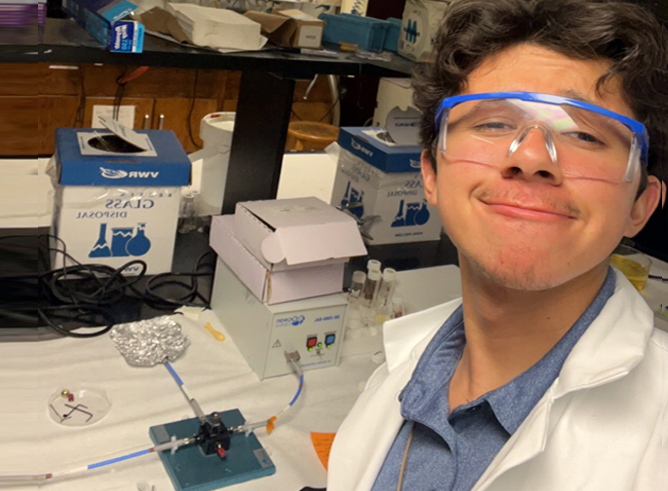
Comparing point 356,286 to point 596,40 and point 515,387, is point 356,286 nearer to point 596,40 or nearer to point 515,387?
point 515,387

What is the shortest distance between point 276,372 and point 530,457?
1.06 meters

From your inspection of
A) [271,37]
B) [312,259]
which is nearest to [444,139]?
[312,259]

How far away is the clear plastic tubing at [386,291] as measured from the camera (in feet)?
7.24

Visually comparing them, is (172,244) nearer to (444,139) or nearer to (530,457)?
(444,139)

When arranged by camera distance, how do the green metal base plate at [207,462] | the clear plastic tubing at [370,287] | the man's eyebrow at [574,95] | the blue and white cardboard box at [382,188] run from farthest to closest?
the blue and white cardboard box at [382,188], the clear plastic tubing at [370,287], the green metal base plate at [207,462], the man's eyebrow at [574,95]

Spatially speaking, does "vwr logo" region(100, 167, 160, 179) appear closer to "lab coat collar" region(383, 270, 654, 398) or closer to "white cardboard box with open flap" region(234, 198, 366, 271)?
"white cardboard box with open flap" region(234, 198, 366, 271)

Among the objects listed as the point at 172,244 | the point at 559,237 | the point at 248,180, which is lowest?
the point at 172,244

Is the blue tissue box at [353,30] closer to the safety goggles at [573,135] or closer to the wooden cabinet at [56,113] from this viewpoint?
the safety goggles at [573,135]

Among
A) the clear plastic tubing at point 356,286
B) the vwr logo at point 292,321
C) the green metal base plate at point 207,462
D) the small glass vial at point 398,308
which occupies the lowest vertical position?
the green metal base plate at point 207,462

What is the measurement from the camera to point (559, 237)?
90 cm

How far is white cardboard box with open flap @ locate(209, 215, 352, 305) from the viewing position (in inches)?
70.7

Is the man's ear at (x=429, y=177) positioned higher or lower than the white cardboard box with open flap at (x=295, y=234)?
higher

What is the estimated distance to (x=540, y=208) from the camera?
908 millimetres

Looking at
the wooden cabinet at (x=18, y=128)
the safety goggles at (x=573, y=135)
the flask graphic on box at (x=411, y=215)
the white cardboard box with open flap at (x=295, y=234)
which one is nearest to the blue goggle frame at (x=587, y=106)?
the safety goggles at (x=573, y=135)
